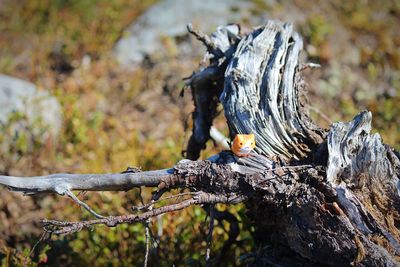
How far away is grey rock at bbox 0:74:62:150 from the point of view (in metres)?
6.04

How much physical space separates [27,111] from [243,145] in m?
4.17

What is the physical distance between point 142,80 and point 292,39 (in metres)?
3.89

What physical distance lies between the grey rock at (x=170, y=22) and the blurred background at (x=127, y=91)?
0.07 feet

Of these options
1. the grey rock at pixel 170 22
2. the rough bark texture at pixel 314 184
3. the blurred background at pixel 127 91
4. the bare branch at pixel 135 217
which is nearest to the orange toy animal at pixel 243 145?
the rough bark texture at pixel 314 184

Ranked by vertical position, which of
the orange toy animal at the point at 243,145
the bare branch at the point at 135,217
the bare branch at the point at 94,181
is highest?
the orange toy animal at the point at 243,145

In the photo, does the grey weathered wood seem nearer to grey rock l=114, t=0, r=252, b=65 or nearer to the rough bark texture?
the rough bark texture

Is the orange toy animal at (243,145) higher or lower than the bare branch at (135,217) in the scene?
higher

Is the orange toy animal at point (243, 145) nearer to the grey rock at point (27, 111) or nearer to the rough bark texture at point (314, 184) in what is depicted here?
the rough bark texture at point (314, 184)

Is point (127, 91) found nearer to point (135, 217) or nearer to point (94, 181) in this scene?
point (94, 181)

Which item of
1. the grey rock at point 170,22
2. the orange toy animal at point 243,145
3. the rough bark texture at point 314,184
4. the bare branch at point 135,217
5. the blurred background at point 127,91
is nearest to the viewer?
the bare branch at point 135,217

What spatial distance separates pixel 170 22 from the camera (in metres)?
8.38

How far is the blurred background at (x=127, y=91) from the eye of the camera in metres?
4.66

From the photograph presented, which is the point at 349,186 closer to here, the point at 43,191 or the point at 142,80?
the point at 43,191

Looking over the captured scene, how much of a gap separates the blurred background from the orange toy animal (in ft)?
3.75
